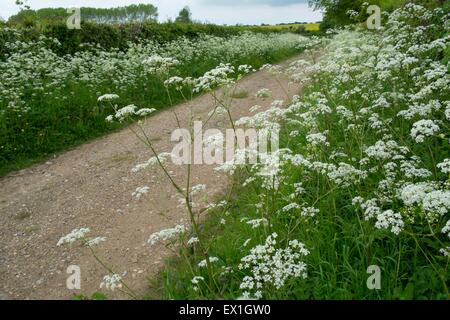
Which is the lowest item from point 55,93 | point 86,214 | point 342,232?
point 86,214

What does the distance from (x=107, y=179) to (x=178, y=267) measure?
393cm

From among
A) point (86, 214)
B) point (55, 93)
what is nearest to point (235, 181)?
point (86, 214)

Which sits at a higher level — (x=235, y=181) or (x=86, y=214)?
(x=235, y=181)

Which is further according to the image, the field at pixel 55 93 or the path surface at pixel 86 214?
the field at pixel 55 93

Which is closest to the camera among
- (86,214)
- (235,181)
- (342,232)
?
(342,232)

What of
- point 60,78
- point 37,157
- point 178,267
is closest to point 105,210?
point 178,267

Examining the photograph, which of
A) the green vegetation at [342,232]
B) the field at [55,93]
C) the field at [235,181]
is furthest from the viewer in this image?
the field at [55,93]

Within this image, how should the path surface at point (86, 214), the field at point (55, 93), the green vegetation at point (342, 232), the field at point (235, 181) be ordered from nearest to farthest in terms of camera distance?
the green vegetation at point (342, 232) < the field at point (235, 181) < the path surface at point (86, 214) < the field at point (55, 93)

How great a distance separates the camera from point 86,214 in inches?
284

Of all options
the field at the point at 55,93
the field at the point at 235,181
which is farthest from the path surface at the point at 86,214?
the field at the point at 55,93

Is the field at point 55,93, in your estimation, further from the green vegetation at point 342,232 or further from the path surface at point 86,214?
the green vegetation at point 342,232

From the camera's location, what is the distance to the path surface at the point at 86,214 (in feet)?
18.4

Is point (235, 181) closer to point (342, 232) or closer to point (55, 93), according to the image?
point (342, 232)
